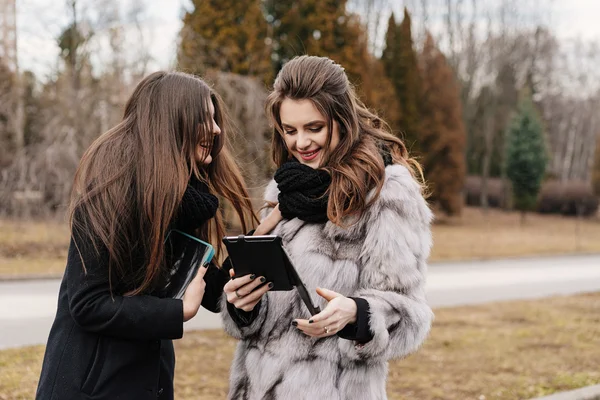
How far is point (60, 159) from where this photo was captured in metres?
13.1

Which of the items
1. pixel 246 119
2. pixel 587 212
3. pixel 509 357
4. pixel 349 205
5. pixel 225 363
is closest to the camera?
pixel 349 205

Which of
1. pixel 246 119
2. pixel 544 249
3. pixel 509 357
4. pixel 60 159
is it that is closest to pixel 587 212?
pixel 544 249

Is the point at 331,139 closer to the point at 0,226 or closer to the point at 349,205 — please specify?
the point at 349,205

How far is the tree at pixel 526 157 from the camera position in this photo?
3494 centimetres

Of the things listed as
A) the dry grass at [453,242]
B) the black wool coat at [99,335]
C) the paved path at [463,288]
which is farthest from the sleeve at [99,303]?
the dry grass at [453,242]

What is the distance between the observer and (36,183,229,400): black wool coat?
6.25 ft

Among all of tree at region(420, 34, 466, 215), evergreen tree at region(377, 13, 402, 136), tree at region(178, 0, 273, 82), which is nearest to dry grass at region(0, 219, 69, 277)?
tree at region(178, 0, 273, 82)

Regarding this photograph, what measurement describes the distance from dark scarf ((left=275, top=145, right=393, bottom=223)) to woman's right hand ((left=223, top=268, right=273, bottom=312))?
1.10 feet

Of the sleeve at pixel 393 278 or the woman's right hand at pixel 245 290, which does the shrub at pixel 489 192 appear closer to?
the sleeve at pixel 393 278

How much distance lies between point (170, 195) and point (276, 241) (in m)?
0.35

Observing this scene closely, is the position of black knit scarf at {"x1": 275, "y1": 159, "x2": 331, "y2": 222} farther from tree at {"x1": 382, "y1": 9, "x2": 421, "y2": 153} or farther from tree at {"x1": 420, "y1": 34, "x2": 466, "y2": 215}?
tree at {"x1": 420, "y1": 34, "x2": 466, "y2": 215}

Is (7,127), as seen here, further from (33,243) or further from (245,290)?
(245,290)

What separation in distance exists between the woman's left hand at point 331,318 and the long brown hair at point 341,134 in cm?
27

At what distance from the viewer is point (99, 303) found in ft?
6.25
